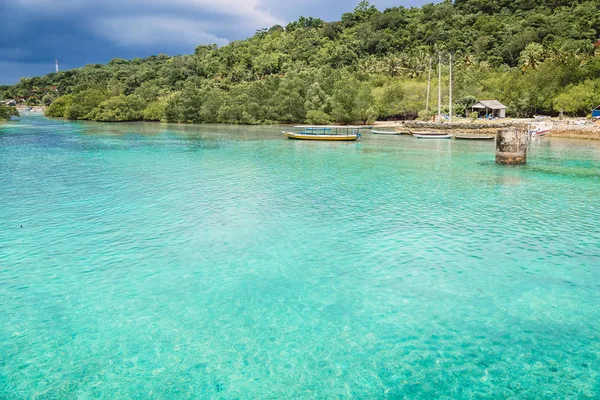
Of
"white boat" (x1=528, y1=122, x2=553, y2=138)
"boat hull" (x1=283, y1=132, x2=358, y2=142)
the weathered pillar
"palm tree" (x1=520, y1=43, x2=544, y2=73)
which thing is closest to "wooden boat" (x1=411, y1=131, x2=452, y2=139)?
"boat hull" (x1=283, y1=132, x2=358, y2=142)

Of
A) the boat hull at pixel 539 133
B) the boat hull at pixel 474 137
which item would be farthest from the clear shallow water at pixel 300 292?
the boat hull at pixel 539 133

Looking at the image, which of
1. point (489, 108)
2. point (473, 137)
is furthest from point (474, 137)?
point (489, 108)

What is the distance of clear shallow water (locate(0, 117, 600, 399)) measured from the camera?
25.7 feet

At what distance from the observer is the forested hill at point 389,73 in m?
86.8

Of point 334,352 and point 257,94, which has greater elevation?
point 257,94

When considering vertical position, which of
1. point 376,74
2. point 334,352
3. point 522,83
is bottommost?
point 334,352

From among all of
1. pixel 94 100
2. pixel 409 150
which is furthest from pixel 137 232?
pixel 94 100

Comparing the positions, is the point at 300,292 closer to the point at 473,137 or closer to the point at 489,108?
the point at 473,137

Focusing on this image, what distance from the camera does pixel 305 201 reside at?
2188 cm

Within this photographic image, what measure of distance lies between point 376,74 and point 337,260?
11933 cm

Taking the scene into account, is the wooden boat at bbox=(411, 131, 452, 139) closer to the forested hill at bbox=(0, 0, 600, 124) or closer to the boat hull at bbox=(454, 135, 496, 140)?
the boat hull at bbox=(454, 135, 496, 140)

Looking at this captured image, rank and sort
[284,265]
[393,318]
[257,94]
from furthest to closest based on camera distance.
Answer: [257,94] < [284,265] < [393,318]

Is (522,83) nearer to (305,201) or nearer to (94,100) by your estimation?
(305,201)

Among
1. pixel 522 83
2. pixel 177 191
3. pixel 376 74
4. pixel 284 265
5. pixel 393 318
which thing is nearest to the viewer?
pixel 393 318
